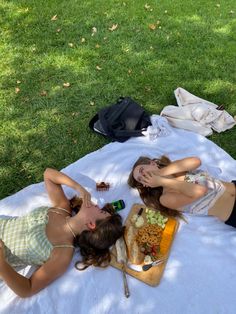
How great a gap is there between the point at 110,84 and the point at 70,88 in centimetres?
58

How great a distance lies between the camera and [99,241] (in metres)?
3.62

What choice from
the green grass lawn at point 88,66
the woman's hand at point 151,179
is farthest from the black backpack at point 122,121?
the woman's hand at point 151,179

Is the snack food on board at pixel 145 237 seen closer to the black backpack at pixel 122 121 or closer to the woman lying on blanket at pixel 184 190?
the woman lying on blanket at pixel 184 190

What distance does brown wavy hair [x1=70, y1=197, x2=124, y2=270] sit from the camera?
11.9 feet

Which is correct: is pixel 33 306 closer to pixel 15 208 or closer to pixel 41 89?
pixel 15 208

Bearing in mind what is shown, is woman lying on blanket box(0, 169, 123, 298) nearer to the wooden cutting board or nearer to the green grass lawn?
the wooden cutting board

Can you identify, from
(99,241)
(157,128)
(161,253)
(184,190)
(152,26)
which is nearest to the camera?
(99,241)

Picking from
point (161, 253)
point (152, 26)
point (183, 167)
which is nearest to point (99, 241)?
point (161, 253)

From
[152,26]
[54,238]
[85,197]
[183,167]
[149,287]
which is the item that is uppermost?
[152,26]

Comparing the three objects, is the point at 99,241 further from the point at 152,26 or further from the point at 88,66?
the point at 152,26

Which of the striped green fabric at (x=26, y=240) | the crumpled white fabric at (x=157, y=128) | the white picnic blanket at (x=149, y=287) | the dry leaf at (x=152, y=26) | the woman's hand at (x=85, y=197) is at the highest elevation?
the dry leaf at (x=152, y=26)

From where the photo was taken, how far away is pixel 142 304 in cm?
352

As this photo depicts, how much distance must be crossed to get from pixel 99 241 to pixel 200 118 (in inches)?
87.7

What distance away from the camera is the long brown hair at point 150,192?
13.5 ft
